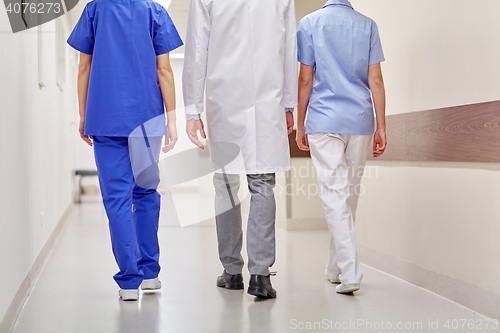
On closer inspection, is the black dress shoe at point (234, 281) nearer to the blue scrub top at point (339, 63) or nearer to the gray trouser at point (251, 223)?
the gray trouser at point (251, 223)

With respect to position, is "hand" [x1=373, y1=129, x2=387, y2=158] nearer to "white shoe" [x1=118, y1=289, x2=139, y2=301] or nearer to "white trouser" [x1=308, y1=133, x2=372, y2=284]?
"white trouser" [x1=308, y1=133, x2=372, y2=284]

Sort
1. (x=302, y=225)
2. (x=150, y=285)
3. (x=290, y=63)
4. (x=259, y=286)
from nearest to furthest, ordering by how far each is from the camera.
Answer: (x=259, y=286), (x=290, y=63), (x=150, y=285), (x=302, y=225)

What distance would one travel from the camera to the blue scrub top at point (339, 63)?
2219 millimetres

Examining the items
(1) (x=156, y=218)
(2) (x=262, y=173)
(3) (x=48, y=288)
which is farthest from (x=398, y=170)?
(3) (x=48, y=288)

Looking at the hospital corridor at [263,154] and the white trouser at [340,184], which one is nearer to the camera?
the hospital corridor at [263,154]

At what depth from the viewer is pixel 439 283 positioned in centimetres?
221

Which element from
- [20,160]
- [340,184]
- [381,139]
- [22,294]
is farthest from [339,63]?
[22,294]

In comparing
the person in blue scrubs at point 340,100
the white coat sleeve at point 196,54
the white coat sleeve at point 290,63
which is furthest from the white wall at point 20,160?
the person in blue scrubs at point 340,100

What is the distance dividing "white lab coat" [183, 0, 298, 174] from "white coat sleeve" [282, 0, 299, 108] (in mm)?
41

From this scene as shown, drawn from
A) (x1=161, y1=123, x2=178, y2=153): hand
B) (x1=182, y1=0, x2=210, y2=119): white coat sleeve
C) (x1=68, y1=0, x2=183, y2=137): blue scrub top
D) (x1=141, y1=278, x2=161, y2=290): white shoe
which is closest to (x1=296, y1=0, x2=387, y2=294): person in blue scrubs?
(x1=182, y1=0, x2=210, y2=119): white coat sleeve

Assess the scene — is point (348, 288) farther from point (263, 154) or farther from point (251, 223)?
point (263, 154)

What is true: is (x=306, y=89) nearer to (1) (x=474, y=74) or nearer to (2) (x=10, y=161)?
(1) (x=474, y=74)

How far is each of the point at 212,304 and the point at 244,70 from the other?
3.20 feet

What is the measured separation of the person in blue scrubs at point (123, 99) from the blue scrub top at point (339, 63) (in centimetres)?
65
